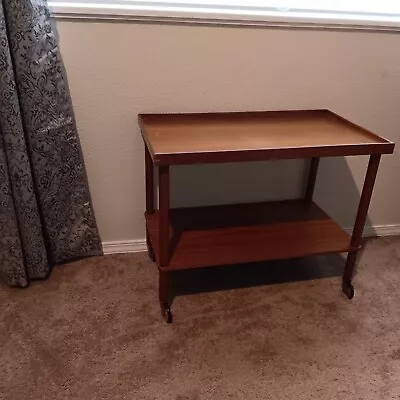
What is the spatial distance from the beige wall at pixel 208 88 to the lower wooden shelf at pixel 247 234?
0.26 ft

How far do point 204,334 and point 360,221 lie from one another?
65cm

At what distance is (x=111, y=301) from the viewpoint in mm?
1595

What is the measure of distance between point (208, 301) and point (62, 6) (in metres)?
1.08

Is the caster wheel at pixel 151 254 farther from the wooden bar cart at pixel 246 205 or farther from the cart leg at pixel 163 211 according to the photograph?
the cart leg at pixel 163 211

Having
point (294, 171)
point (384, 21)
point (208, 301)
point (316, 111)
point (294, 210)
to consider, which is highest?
point (384, 21)

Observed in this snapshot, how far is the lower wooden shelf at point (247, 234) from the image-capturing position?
60.8 inches

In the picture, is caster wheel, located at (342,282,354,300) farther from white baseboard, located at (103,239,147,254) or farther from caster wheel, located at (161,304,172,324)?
white baseboard, located at (103,239,147,254)

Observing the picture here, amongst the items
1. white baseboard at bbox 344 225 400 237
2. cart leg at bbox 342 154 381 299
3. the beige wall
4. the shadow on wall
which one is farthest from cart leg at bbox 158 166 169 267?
white baseboard at bbox 344 225 400 237

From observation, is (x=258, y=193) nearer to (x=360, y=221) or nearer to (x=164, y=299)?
(x=360, y=221)

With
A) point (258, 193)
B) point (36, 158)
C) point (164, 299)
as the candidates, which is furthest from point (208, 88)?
point (164, 299)

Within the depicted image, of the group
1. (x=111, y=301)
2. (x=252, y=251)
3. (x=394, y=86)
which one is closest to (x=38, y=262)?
(x=111, y=301)

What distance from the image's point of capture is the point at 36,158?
1518 mm

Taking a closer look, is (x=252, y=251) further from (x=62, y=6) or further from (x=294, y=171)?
(x=62, y=6)

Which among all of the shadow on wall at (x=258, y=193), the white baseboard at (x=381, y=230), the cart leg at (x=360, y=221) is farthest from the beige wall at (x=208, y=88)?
the cart leg at (x=360, y=221)
